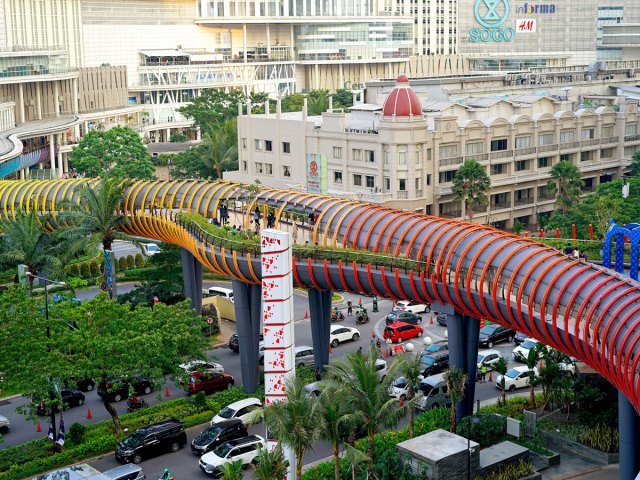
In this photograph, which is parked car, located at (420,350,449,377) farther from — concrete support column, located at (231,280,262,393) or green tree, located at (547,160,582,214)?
green tree, located at (547,160,582,214)

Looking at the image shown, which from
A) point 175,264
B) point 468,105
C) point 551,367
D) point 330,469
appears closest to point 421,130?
point 468,105

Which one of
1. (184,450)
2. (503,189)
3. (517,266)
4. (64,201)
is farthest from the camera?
(503,189)

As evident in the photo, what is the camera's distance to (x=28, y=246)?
82.1m

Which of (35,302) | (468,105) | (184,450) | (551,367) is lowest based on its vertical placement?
(184,450)

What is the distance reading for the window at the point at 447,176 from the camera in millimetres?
111812

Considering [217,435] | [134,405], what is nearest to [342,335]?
[134,405]

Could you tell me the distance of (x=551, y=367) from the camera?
202 ft

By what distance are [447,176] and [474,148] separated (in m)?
5.22

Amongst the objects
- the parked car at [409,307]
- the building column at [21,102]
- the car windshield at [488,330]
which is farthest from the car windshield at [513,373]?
the building column at [21,102]

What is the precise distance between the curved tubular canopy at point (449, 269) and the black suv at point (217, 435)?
9.78 meters

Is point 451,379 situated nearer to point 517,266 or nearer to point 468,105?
point 517,266

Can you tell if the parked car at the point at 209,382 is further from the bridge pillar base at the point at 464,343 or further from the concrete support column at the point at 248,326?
the bridge pillar base at the point at 464,343

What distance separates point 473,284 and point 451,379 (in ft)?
17.3

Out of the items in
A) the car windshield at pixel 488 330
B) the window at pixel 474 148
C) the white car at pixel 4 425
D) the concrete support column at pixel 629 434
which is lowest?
the white car at pixel 4 425
